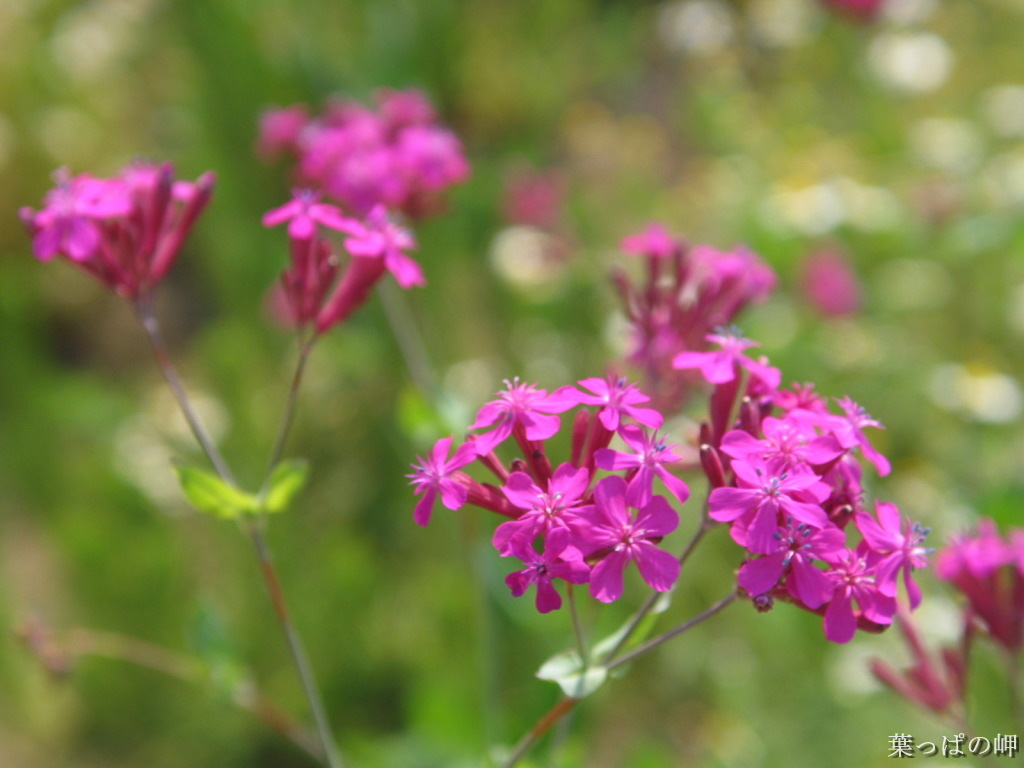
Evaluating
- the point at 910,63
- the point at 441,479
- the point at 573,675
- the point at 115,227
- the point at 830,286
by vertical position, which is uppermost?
the point at 115,227

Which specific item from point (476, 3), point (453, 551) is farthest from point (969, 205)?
point (476, 3)

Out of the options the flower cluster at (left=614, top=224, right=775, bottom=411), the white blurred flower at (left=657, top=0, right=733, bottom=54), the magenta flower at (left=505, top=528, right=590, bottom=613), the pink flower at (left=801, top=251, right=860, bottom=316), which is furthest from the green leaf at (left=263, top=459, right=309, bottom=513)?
the white blurred flower at (left=657, top=0, right=733, bottom=54)

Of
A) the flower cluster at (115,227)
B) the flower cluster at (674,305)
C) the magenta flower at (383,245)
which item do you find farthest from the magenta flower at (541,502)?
the flower cluster at (115,227)

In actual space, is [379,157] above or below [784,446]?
above

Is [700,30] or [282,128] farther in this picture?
[700,30]

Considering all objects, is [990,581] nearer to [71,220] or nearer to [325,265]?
[325,265]

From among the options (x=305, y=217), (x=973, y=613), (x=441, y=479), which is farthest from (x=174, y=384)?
(x=973, y=613)

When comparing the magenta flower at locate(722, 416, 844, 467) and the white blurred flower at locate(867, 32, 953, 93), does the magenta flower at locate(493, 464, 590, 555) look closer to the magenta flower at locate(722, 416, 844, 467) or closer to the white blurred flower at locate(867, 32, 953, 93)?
the magenta flower at locate(722, 416, 844, 467)
